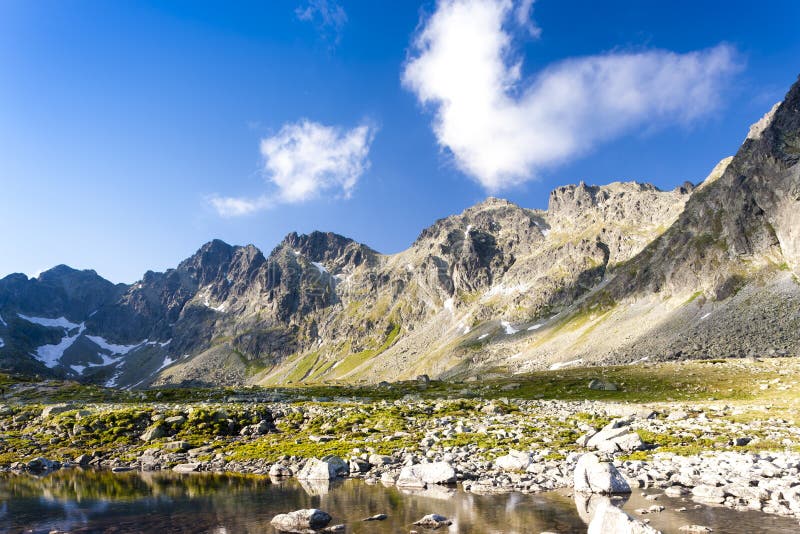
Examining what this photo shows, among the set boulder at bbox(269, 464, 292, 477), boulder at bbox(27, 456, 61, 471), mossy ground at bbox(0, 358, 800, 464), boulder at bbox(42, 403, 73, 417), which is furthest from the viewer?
boulder at bbox(42, 403, 73, 417)

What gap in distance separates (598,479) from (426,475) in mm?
9308

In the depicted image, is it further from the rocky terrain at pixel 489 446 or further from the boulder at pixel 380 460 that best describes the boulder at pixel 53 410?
the boulder at pixel 380 460

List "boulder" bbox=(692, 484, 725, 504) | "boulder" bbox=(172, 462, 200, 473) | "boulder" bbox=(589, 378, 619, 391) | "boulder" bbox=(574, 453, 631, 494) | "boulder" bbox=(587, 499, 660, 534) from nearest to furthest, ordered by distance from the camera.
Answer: "boulder" bbox=(587, 499, 660, 534), "boulder" bbox=(692, 484, 725, 504), "boulder" bbox=(574, 453, 631, 494), "boulder" bbox=(172, 462, 200, 473), "boulder" bbox=(589, 378, 619, 391)

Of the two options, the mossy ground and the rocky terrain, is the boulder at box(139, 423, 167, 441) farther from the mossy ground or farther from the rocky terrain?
the mossy ground

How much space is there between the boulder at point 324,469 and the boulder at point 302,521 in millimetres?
8948

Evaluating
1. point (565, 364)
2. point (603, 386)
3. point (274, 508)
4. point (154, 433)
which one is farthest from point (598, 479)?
point (565, 364)

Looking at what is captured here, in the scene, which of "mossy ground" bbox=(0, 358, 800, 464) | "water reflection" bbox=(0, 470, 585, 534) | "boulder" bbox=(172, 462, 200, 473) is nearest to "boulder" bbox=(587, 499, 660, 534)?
"water reflection" bbox=(0, 470, 585, 534)

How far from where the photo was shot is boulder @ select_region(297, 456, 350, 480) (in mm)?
29203

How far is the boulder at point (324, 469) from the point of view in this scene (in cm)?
2920

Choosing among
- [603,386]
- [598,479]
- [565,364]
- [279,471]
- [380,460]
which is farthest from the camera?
[565,364]

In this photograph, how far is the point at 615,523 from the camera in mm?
14680

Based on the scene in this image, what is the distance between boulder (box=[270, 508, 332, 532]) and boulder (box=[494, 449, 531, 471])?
11.9 meters

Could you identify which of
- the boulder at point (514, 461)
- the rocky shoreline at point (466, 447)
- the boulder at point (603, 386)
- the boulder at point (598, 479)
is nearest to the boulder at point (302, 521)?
the rocky shoreline at point (466, 447)

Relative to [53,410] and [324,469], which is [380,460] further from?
[53,410]
